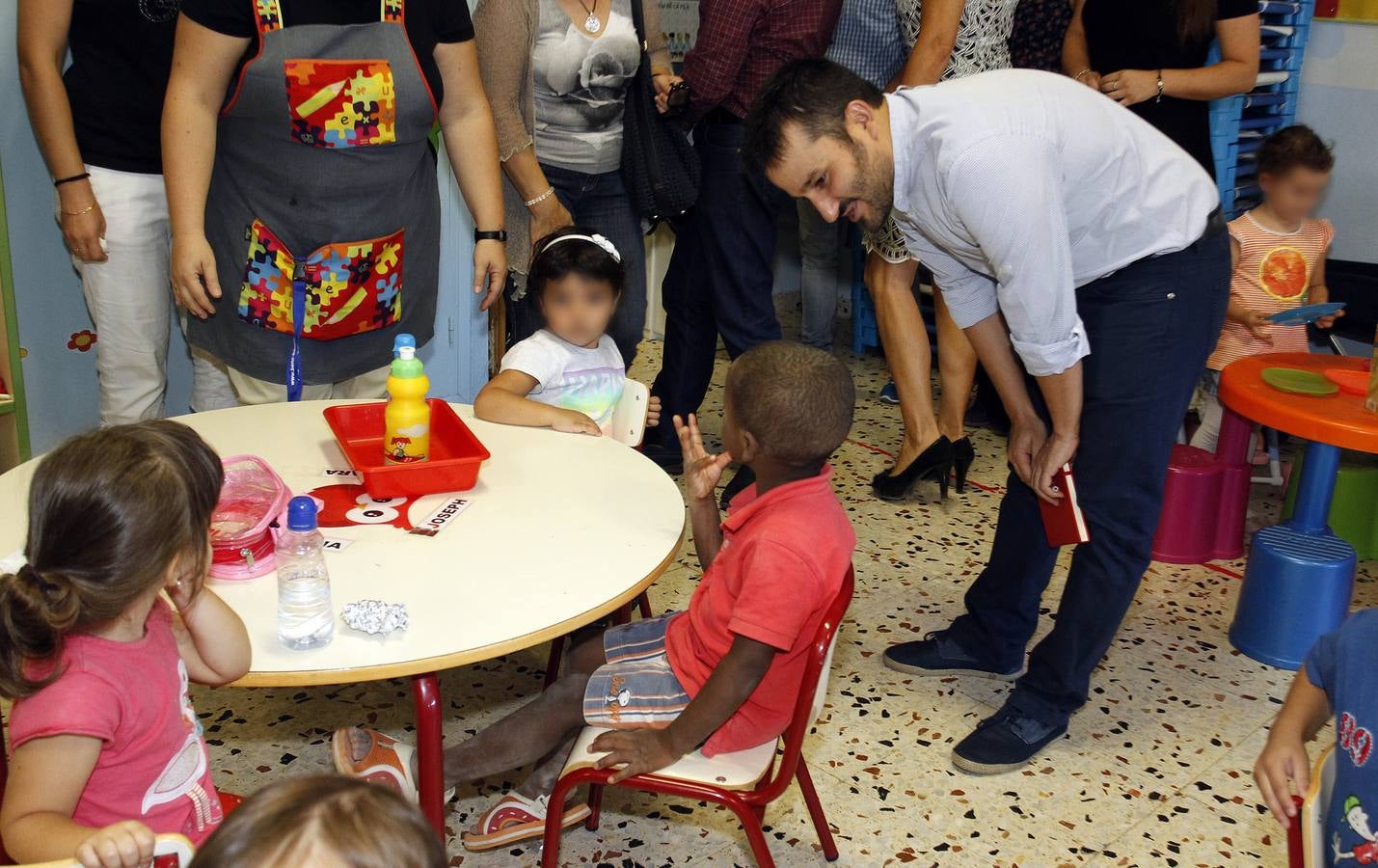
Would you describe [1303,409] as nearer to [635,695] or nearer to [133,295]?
[635,695]

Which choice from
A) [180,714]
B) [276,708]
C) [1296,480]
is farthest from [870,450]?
[180,714]

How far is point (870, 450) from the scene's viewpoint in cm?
404

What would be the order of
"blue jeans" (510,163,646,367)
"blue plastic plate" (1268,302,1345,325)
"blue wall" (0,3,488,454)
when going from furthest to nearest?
"blue plastic plate" (1268,302,1345,325) → "blue jeans" (510,163,646,367) → "blue wall" (0,3,488,454)

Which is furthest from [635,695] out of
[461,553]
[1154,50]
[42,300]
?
[1154,50]

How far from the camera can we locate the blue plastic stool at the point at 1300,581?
9.14ft

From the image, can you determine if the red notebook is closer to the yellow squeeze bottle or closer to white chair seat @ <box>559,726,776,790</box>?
white chair seat @ <box>559,726,776,790</box>

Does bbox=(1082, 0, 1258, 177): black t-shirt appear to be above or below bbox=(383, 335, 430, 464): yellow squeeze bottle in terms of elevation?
above

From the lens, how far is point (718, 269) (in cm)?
349

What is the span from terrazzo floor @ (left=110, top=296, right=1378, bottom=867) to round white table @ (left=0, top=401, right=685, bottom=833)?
0.61 meters

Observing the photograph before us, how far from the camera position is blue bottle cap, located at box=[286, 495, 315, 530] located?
1542 mm

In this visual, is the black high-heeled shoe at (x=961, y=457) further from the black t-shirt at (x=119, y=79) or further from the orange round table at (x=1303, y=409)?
the black t-shirt at (x=119, y=79)

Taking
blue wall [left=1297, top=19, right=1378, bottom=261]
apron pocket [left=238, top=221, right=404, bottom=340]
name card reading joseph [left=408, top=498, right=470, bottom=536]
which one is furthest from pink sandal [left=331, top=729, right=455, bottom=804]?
blue wall [left=1297, top=19, right=1378, bottom=261]

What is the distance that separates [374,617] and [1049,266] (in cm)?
112

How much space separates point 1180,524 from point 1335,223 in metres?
1.84
